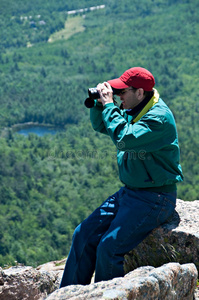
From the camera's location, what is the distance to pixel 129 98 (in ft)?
14.2

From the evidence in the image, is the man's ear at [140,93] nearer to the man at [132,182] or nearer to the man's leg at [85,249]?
the man at [132,182]

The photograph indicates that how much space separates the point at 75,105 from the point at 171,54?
4275 cm

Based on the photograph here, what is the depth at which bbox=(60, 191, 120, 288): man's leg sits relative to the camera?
4.19 m

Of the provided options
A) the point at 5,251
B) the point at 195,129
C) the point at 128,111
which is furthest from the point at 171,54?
the point at 128,111

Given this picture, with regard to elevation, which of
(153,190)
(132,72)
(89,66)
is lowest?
(89,66)

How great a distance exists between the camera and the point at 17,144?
10338 cm

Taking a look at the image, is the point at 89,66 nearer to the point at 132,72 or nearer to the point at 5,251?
the point at 5,251

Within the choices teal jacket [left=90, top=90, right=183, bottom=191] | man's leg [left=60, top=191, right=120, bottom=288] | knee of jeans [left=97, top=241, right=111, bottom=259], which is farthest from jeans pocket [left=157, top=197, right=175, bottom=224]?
knee of jeans [left=97, top=241, right=111, bottom=259]

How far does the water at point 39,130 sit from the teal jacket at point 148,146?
111744mm

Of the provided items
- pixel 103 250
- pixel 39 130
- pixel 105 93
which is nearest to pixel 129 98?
pixel 105 93

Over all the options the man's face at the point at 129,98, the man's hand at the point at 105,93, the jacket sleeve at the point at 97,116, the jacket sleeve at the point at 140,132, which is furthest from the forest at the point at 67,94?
the jacket sleeve at the point at 140,132

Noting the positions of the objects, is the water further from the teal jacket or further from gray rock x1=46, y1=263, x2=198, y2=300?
gray rock x1=46, y1=263, x2=198, y2=300

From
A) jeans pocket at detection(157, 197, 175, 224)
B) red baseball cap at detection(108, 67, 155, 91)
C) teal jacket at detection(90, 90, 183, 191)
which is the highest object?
red baseball cap at detection(108, 67, 155, 91)

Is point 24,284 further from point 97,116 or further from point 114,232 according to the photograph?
point 97,116
